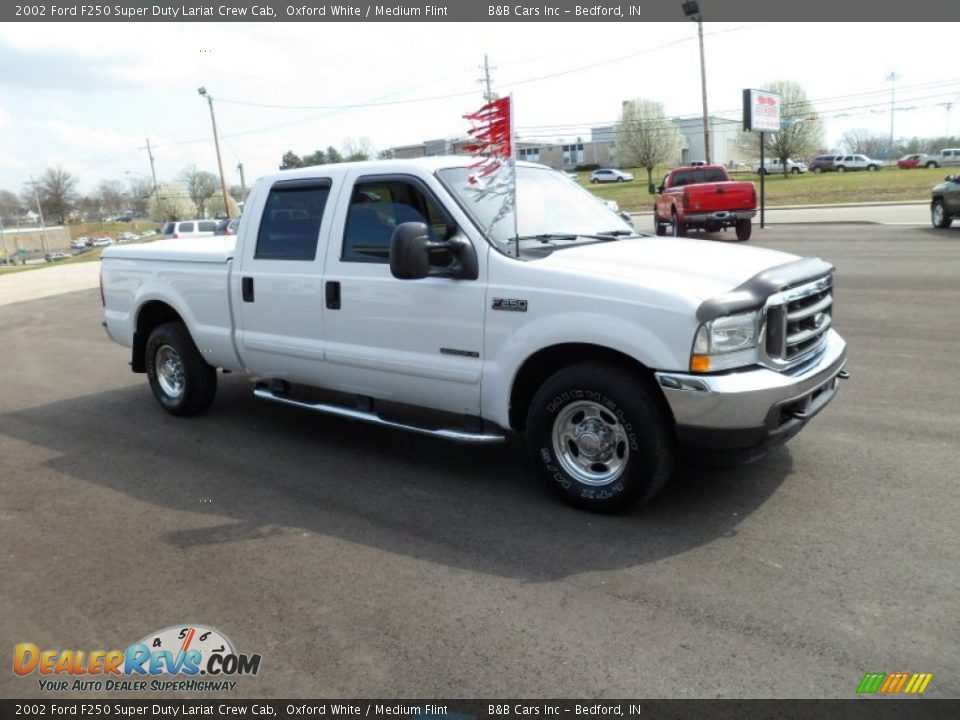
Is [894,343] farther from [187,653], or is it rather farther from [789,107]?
[789,107]

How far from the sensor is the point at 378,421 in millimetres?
5312

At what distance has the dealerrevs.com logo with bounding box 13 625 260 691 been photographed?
3217mm

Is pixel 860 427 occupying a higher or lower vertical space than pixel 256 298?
lower

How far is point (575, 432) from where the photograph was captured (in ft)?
14.9

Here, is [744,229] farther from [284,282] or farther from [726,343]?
[726,343]

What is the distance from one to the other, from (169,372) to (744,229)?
1594 cm

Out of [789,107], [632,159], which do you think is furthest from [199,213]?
[789,107]

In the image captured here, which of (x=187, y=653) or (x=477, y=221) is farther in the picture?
(x=477, y=221)

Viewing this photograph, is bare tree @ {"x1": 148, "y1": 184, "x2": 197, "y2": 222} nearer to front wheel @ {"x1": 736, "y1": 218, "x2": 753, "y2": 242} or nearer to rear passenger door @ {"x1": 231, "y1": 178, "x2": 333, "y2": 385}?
front wheel @ {"x1": 736, "y1": 218, "x2": 753, "y2": 242}

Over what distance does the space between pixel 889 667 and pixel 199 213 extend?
8248 cm

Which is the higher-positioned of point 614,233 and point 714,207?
point 614,233

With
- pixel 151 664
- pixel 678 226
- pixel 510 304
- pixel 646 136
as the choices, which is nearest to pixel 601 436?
pixel 510 304

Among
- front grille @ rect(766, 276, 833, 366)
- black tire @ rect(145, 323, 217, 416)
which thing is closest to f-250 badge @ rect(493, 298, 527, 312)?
front grille @ rect(766, 276, 833, 366)

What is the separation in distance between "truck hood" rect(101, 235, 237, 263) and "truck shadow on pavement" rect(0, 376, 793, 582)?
142 centimetres
